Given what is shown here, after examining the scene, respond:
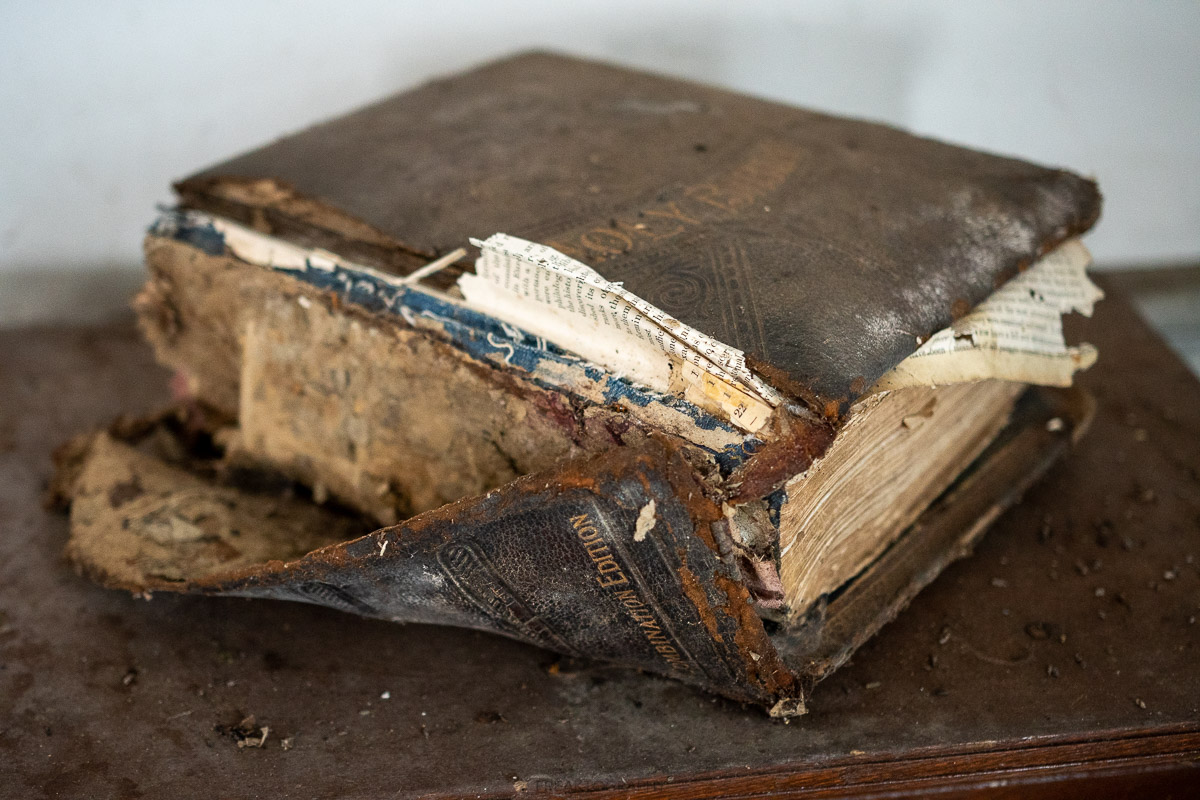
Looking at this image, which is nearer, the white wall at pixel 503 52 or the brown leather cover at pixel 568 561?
the brown leather cover at pixel 568 561

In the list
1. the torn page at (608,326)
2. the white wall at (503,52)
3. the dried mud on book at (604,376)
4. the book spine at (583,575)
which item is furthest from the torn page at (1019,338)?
the white wall at (503,52)

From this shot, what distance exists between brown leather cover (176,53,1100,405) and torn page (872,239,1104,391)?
0.08ft

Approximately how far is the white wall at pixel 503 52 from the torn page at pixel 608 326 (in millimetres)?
1018

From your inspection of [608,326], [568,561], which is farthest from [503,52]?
[568,561]

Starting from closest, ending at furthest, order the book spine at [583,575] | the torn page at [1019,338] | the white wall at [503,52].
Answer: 1. the book spine at [583,575]
2. the torn page at [1019,338]
3. the white wall at [503,52]

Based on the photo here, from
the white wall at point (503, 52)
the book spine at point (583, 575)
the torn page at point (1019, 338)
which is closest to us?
the book spine at point (583, 575)

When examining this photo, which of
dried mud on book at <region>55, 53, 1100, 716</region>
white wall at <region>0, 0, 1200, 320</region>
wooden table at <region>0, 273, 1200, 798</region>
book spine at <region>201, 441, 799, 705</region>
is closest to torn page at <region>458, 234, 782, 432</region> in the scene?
dried mud on book at <region>55, 53, 1100, 716</region>

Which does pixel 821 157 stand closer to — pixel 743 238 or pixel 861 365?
pixel 743 238

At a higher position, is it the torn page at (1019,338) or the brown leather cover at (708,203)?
the brown leather cover at (708,203)

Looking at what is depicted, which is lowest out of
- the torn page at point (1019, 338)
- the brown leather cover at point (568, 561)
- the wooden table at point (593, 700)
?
the wooden table at point (593, 700)

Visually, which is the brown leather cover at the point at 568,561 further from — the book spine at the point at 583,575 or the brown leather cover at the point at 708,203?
the brown leather cover at the point at 708,203

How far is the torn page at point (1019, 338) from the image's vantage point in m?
1.10

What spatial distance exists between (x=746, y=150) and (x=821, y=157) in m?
0.10

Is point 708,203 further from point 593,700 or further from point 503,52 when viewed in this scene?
point 503,52
